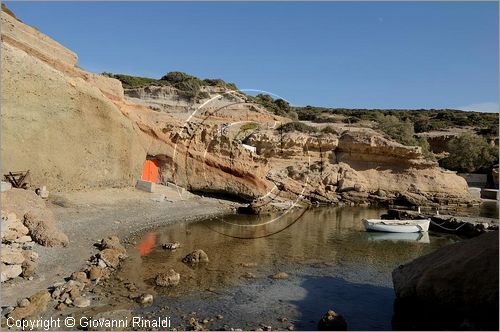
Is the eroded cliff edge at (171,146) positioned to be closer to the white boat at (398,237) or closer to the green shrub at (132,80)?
the green shrub at (132,80)

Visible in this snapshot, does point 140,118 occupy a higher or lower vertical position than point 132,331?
higher

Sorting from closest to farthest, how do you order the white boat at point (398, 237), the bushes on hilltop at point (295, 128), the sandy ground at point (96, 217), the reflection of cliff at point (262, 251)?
the sandy ground at point (96, 217), the reflection of cliff at point (262, 251), the white boat at point (398, 237), the bushes on hilltop at point (295, 128)

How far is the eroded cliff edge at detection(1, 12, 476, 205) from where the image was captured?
2169cm

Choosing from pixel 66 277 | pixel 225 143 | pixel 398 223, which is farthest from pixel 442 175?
pixel 66 277

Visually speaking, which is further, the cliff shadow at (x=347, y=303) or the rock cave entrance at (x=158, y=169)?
the rock cave entrance at (x=158, y=169)

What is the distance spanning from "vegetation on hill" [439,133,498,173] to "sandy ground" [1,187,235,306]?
3937 centimetres

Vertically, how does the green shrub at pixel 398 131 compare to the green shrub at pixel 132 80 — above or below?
below

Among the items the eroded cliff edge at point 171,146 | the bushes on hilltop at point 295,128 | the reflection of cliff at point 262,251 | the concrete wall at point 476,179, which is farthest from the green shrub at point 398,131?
the reflection of cliff at point 262,251

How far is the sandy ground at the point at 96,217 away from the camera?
1243 centimetres

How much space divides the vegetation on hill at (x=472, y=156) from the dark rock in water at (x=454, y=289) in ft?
169

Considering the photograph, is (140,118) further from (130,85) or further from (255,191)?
(130,85)

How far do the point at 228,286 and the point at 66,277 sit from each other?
16.9 ft

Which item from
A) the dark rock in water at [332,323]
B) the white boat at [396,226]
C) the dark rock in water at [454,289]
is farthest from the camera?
the white boat at [396,226]

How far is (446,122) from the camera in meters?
80.1
